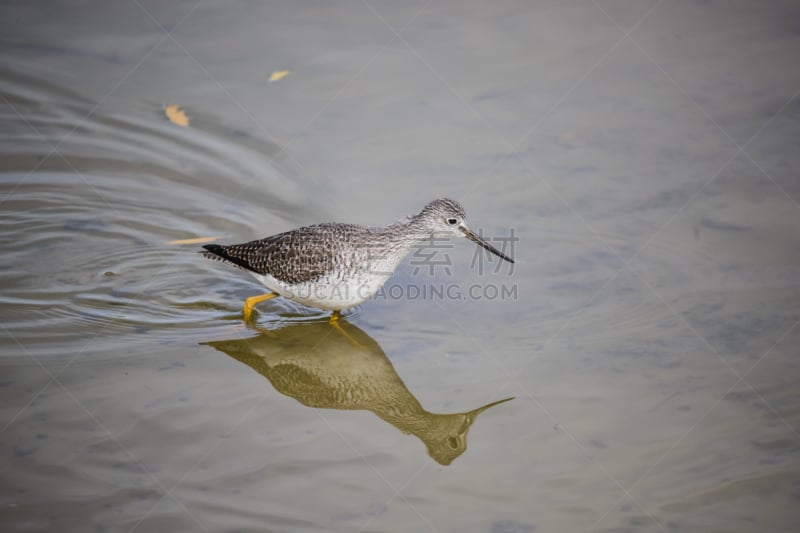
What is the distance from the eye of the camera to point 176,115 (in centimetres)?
1042

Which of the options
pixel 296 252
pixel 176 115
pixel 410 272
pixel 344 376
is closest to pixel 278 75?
pixel 176 115

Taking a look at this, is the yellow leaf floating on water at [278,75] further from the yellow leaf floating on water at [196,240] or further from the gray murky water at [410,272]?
the yellow leaf floating on water at [196,240]

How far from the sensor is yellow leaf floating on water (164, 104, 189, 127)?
33.8 ft

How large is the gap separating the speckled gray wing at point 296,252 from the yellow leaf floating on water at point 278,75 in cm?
373

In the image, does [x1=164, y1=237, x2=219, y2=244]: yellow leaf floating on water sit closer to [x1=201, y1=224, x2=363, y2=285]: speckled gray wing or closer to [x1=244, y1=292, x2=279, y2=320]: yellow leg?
[x1=201, y1=224, x2=363, y2=285]: speckled gray wing

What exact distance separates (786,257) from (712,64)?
397cm

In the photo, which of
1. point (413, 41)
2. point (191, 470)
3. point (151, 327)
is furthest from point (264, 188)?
point (191, 470)

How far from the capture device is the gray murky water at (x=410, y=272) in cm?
582

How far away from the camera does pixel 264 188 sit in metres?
9.45

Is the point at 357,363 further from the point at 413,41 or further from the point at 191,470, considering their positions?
the point at 413,41

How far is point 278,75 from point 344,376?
211 inches

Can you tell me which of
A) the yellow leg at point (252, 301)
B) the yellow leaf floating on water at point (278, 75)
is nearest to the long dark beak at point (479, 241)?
the yellow leg at point (252, 301)

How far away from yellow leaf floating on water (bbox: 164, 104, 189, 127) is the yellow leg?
11.0 ft

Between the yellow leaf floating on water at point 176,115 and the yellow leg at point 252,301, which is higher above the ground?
the yellow leaf floating on water at point 176,115
